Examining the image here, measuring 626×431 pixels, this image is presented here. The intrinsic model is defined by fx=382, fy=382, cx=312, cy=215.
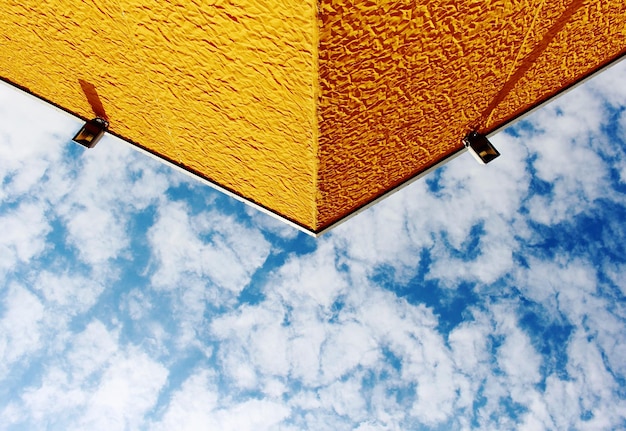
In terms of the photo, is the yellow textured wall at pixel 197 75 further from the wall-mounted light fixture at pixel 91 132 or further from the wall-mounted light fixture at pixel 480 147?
the wall-mounted light fixture at pixel 480 147

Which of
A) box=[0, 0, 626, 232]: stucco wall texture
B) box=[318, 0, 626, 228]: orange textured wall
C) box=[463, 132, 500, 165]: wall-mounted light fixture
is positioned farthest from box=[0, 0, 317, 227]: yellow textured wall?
box=[463, 132, 500, 165]: wall-mounted light fixture

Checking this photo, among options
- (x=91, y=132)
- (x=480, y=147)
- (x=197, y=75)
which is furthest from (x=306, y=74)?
(x=91, y=132)

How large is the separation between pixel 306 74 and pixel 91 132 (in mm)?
2742

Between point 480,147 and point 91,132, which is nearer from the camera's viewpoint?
point 480,147

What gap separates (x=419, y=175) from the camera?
3727mm

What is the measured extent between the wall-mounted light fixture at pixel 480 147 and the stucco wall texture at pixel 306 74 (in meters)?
0.11

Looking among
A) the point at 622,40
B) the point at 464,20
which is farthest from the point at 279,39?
the point at 622,40

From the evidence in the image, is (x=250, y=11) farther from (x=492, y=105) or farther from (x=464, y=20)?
(x=492, y=105)

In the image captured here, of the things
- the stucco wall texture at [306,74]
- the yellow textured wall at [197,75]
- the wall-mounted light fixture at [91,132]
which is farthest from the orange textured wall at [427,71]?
the wall-mounted light fixture at [91,132]

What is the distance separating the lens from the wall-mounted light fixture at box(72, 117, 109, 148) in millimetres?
3711

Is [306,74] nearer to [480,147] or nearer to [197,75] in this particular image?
[197,75]

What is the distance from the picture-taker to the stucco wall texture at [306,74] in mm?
2090

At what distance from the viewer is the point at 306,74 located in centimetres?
210

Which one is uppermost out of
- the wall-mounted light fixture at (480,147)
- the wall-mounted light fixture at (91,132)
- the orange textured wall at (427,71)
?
the wall-mounted light fixture at (91,132)
